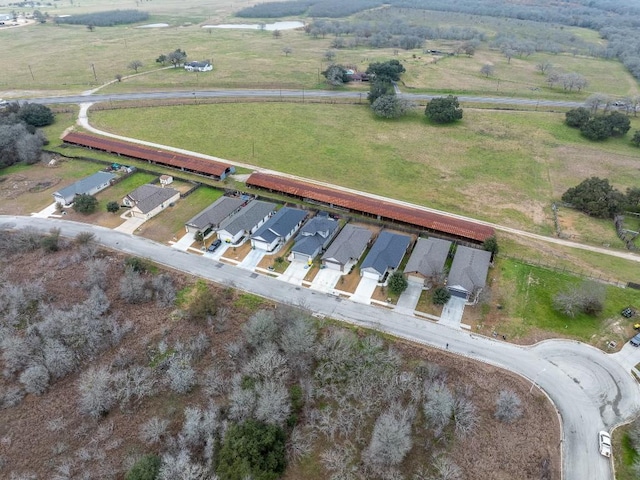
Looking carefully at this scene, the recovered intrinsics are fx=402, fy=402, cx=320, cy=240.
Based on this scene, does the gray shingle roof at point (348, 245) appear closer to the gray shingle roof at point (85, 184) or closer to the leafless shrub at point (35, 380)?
the leafless shrub at point (35, 380)

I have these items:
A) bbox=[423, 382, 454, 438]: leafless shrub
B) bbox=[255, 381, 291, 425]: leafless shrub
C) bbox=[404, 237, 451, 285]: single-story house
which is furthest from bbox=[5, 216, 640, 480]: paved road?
bbox=[255, 381, 291, 425]: leafless shrub

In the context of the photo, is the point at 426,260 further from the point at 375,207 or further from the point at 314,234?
the point at 314,234

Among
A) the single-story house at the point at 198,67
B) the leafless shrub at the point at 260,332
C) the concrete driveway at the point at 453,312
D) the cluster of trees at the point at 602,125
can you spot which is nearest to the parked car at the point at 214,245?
the leafless shrub at the point at 260,332

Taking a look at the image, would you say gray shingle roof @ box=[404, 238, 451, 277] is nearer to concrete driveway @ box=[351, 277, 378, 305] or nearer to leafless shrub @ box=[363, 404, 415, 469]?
concrete driveway @ box=[351, 277, 378, 305]

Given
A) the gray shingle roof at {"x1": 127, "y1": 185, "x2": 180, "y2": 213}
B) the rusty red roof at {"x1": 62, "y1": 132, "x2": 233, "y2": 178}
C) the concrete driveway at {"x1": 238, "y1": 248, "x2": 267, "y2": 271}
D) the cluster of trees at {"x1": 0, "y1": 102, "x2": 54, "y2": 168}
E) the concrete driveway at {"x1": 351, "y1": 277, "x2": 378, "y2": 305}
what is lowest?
the concrete driveway at {"x1": 351, "y1": 277, "x2": 378, "y2": 305}

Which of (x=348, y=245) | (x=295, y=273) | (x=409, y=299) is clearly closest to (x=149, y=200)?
(x=295, y=273)

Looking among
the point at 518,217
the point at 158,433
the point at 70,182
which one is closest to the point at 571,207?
the point at 518,217
